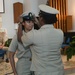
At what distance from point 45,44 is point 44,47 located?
0.08 ft

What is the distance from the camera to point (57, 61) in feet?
4.75

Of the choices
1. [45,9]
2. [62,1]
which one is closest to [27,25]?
[45,9]

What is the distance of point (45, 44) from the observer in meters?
1.40

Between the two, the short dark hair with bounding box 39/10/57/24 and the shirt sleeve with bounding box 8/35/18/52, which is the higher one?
the short dark hair with bounding box 39/10/57/24

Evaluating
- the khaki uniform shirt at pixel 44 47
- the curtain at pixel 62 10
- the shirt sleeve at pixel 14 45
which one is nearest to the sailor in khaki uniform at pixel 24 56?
the shirt sleeve at pixel 14 45

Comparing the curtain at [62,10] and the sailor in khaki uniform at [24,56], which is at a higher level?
the curtain at [62,10]

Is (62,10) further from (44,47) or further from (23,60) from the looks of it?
(44,47)

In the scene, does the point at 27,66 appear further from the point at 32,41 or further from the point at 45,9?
the point at 45,9

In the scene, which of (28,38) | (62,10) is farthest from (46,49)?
(62,10)

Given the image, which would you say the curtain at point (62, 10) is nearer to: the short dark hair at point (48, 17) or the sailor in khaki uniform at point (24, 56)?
the sailor in khaki uniform at point (24, 56)

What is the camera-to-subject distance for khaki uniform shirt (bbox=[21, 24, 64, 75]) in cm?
138

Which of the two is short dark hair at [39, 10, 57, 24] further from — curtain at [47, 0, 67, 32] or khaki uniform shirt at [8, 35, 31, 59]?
curtain at [47, 0, 67, 32]

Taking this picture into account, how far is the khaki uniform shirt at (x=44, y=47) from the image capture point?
4.53ft

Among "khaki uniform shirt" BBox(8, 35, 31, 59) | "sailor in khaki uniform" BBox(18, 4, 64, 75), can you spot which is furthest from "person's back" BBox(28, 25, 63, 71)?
"khaki uniform shirt" BBox(8, 35, 31, 59)
